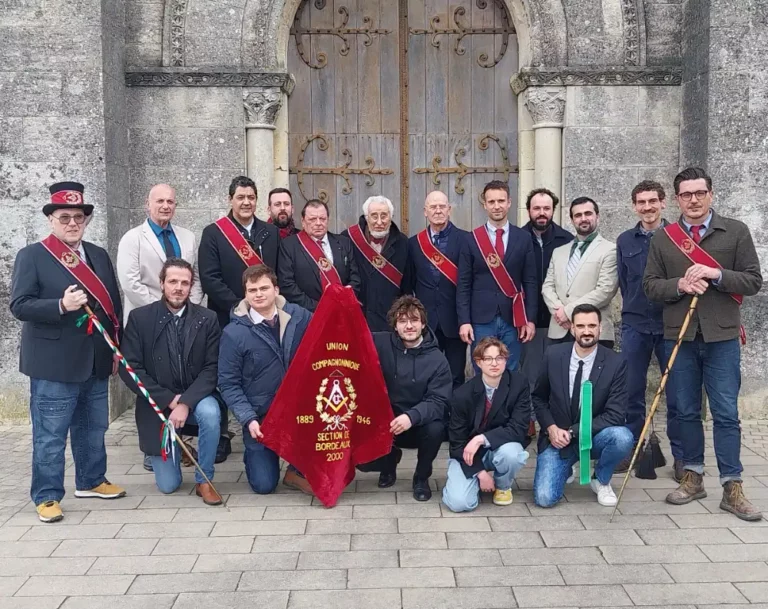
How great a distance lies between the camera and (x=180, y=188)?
7.02 meters

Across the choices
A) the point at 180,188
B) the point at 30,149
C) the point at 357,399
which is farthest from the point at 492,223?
the point at 30,149

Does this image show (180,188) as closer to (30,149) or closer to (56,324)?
(30,149)

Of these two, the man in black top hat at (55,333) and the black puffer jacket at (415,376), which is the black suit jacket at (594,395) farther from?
the man in black top hat at (55,333)

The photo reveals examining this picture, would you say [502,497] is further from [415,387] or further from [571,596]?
[571,596]

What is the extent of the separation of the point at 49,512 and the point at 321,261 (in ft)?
7.09

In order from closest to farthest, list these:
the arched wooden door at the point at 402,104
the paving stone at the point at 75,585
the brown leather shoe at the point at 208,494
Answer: the paving stone at the point at 75,585, the brown leather shoe at the point at 208,494, the arched wooden door at the point at 402,104

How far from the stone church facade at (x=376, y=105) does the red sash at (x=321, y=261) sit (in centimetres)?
168

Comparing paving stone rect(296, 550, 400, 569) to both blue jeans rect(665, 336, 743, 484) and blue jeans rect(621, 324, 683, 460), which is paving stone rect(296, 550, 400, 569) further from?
blue jeans rect(621, 324, 683, 460)

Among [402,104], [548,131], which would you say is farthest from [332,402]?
[402,104]

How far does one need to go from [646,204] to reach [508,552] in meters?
2.29

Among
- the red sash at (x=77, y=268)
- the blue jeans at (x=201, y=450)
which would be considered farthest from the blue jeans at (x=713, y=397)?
the red sash at (x=77, y=268)

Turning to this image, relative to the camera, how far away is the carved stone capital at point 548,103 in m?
7.03

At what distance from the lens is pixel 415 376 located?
4.84 m

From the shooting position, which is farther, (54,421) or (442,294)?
(442,294)
